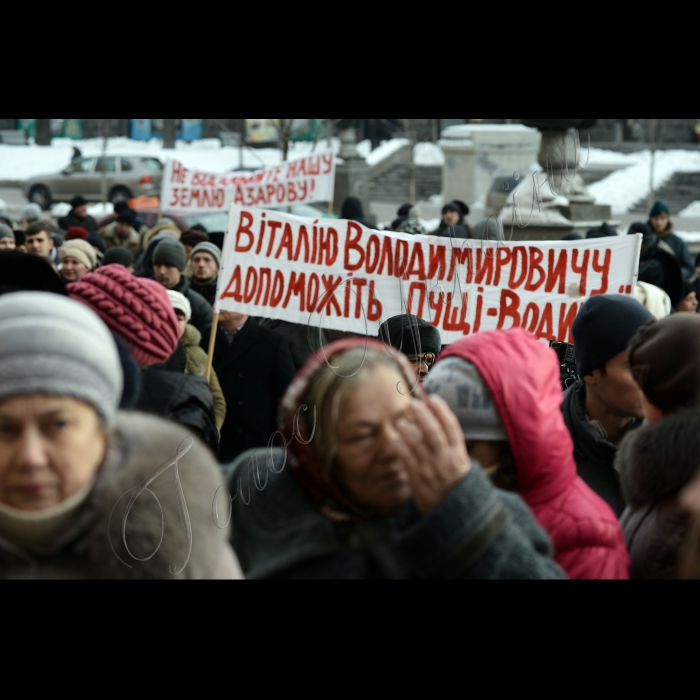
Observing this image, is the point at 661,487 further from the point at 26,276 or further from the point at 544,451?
the point at 26,276

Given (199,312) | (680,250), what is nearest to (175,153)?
(680,250)

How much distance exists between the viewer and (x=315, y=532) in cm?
192

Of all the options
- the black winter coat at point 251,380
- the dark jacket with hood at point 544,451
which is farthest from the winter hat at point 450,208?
the dark jacket with hood at point 544,451

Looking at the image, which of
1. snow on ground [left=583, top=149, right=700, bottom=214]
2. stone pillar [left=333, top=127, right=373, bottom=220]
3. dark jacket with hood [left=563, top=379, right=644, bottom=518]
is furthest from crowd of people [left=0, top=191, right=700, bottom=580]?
snow on ground [left=583, top=149, right=700, bottom=214]

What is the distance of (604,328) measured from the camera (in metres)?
2.96

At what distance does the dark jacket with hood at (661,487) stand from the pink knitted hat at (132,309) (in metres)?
1.05

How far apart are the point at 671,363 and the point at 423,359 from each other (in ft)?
2.97

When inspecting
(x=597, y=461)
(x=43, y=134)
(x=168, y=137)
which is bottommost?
(x=43, y=134)

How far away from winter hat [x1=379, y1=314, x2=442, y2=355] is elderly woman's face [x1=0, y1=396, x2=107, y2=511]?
4.67 ft

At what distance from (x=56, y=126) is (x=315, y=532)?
129ft

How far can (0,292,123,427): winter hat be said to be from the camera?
5.39 feet

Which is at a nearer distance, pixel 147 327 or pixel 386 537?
pixel 386 537
